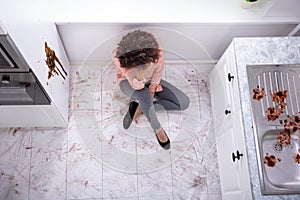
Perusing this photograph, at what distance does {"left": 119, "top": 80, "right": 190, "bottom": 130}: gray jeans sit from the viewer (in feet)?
7.14

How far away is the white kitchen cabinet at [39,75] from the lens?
1.40 m

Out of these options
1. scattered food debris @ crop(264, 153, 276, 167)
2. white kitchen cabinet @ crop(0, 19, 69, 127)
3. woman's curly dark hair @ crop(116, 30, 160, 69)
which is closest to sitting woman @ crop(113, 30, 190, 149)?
woman's curly dark hair @ crop(116, 30, 160, 69)

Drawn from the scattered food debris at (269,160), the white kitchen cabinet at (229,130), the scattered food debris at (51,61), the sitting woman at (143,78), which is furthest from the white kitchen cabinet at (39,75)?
the scattered food debris at (269,160)

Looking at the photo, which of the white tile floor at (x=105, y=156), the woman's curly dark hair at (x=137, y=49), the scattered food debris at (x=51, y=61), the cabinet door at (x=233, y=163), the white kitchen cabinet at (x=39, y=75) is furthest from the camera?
the white tile floor at (x=105, y=156)

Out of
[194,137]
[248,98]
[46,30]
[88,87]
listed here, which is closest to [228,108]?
[248,98]

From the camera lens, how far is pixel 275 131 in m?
2.00

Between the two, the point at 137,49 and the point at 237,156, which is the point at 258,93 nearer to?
the point at 237,156

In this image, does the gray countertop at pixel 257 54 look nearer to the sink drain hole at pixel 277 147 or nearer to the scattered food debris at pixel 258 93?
the scattered food debris at pixel 258 93

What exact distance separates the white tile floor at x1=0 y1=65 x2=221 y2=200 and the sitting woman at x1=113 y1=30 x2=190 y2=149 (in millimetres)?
95

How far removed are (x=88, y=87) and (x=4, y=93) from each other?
2.99 ft

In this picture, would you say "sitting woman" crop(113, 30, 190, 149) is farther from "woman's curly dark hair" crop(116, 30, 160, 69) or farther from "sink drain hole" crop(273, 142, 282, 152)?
"sink drain hole" crop(273, 142, 282, 152)

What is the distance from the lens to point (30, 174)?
2.36 meters

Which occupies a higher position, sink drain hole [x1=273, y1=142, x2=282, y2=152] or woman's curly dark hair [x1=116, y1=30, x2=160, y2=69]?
woman's curly dark hair [x1=116, y1=30, x2=160, y2=69]

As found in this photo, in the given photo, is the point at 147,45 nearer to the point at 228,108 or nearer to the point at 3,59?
the point at 228,108
